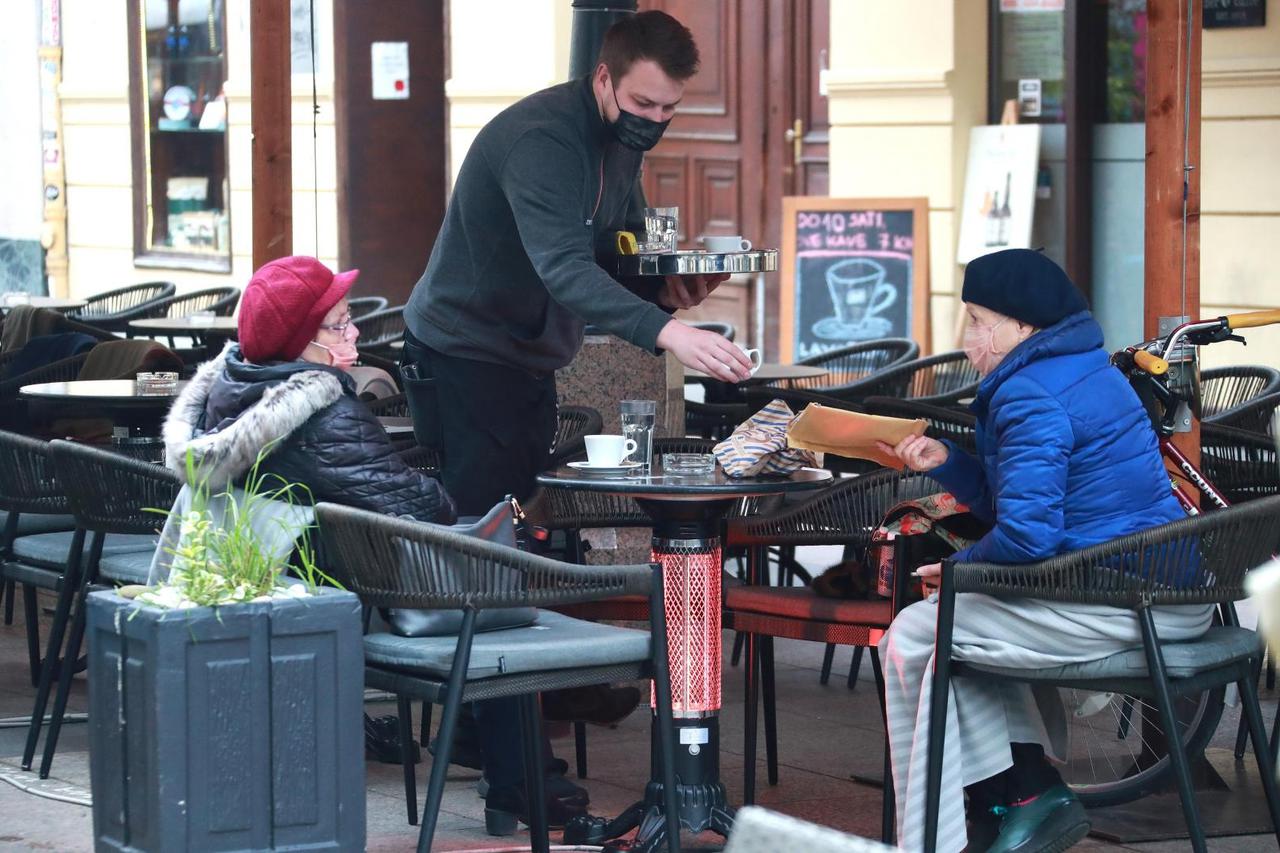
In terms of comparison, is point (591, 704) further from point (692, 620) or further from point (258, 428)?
point (258, 428)

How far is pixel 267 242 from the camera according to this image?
6672mm

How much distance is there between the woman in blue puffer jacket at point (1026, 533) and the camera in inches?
160

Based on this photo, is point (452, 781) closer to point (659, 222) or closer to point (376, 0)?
point (659, 222)

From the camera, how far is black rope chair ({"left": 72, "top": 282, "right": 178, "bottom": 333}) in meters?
10.9

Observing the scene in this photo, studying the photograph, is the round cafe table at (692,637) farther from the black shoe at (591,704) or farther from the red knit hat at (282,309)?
the black shoe at (591,704)

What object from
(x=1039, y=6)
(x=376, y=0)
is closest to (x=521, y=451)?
(x=1039, y=6)

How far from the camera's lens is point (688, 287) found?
5.07 meters

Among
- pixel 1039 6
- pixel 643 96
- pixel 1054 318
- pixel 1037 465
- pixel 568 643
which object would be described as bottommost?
pixel 568 643

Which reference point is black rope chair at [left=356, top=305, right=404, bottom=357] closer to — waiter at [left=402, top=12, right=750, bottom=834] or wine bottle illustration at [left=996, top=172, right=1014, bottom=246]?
wine bottle illustration at [left=996, top=172, right=1014, bottom=246]

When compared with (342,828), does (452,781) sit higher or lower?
lower

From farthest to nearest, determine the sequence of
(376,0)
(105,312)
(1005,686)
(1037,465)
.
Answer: (376,0), (105,312), (1005,686), (1037,465)

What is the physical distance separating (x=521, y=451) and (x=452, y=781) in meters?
0.90

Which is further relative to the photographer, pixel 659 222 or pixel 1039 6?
pixel 1039 6

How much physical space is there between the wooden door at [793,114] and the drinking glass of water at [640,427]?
785 centimetres
